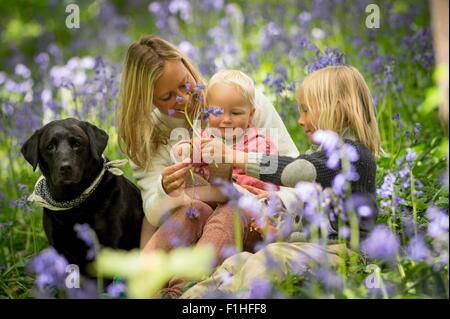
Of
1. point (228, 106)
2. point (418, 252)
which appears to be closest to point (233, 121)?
point (228, 106)

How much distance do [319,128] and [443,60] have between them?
24.5 inches

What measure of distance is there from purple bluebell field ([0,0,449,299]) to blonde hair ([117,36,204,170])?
0.52 metres

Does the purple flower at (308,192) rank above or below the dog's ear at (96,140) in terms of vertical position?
below

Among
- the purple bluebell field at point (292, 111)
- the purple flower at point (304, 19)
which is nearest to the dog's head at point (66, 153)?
the purple bluebell field at point (292, 111)

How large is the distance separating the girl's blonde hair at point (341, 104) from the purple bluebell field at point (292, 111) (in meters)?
0.21

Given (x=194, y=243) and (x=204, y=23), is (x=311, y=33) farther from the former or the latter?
(x=194, y=243)

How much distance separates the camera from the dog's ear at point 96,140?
3.38 m

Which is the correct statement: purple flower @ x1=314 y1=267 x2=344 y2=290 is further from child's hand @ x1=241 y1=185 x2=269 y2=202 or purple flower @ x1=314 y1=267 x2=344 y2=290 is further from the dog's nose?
the dog's nose

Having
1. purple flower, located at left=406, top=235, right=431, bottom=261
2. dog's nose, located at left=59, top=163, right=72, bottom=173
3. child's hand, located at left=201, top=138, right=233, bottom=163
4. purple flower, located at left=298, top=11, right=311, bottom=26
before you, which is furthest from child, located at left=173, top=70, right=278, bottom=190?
purple flower, located at left=298, top=11, right=311, bottom=26

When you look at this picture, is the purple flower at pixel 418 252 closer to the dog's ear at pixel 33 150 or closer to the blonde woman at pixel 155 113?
the blonde woman at pixel 155 113

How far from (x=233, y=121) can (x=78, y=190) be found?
743 mm
